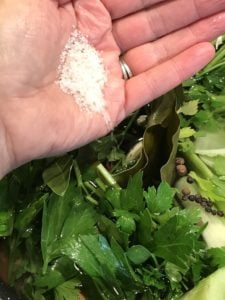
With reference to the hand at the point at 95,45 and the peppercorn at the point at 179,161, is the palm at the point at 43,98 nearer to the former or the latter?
the hand at the point at 95,45

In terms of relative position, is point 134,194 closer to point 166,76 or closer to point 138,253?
point 138,253

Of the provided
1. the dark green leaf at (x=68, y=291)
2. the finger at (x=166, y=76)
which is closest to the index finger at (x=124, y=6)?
the finger at (x=166, y=76)

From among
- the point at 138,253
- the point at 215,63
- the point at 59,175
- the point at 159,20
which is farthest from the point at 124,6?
the point at 138,253

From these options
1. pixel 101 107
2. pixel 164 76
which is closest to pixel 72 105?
pixel 101 107

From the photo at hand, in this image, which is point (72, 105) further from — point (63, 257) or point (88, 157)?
point (63, 257)

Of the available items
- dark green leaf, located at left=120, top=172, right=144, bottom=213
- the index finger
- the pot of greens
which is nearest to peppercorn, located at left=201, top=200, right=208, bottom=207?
the pot of greens
